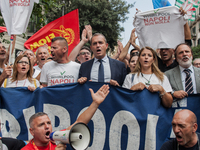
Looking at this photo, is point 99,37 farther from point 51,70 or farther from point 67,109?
point 67,109

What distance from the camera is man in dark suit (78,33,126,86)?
3.94 meters

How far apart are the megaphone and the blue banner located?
149 cm

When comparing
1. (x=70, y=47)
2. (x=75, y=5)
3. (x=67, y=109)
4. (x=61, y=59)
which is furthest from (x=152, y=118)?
(x=75, y=5)

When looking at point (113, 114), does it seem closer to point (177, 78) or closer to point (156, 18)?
point (177, 78)

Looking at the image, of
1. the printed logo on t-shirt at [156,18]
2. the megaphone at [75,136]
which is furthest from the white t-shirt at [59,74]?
the megaphone at [75,136]

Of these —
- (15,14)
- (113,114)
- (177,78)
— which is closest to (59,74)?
(113,114)

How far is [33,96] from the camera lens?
4.08m

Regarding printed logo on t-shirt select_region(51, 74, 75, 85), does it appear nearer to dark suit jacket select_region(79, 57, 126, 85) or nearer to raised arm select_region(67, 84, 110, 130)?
dark suit jacket select_region(79, 57, 126, 85)

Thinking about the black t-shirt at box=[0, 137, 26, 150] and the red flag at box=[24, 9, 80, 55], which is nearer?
the black t-shirt at box=[0, 137, 26, 150]

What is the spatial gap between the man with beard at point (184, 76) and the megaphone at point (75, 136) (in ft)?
6.10

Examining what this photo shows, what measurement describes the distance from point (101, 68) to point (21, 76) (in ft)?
5.12

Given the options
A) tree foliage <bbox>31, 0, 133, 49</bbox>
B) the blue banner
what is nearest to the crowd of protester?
the blue banner

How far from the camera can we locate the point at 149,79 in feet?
12.2

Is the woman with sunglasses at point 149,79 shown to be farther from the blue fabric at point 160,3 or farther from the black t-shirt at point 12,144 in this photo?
the blue fabric at point 160,3
